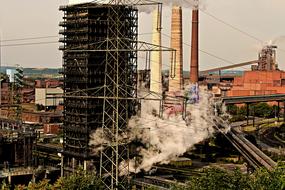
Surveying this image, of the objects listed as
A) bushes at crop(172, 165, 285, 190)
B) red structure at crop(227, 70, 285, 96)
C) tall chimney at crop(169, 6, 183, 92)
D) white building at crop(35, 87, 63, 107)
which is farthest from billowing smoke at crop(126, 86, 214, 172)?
red structure at crop(227, 70, 285, 96)

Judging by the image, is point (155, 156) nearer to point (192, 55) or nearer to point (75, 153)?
point (75, 153)

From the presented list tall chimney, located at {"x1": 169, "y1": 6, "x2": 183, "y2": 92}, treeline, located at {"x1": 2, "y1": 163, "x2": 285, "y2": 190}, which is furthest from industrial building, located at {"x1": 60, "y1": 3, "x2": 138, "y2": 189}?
tall chimney, located at {"x1": 169, "y1": 6, "x2": 183, "y2": 92}

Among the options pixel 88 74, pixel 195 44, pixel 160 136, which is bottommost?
pixel 160 136

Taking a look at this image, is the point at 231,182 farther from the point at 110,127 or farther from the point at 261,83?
the point at 261,83

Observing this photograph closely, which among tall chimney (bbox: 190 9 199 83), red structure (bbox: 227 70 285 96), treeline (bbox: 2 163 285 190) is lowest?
treeline (bbox: 2 163 285 190)

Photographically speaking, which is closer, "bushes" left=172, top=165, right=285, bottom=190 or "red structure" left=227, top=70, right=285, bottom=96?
"bushes" left=172, top=165, right=285, bottom=190

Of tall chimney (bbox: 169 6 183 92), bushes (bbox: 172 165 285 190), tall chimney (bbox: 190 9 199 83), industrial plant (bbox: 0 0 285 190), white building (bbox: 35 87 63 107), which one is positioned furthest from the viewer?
white building (bbox: 35 87 63 107)

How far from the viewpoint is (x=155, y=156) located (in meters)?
25.7

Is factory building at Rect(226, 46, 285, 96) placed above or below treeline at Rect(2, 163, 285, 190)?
above

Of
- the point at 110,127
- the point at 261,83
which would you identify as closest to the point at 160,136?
the point at 110,127

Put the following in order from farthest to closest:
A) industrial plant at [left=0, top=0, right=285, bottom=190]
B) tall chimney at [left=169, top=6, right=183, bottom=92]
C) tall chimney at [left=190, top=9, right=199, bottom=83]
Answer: tall chimney at [left=190, top=9, right=199, bottom=83]
tall chimney at [left=169, top=6, right=183, bottom=92]
industrial plant at [left=0, top=0, right=285, bottom=190]

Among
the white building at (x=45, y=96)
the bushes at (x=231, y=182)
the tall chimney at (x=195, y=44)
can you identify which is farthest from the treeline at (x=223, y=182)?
the white building at (x=45, y=96)

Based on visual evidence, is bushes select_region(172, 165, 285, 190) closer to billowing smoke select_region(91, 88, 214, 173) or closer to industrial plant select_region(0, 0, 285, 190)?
industrial plant select_region(0, 0, 285, 190)

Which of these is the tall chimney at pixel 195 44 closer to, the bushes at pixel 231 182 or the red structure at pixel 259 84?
the red structure at pixel 259 84
